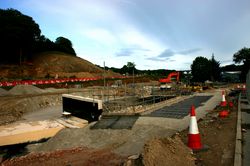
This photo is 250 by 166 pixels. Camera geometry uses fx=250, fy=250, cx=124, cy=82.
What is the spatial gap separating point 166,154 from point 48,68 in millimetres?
77777

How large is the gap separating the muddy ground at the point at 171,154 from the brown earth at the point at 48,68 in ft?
195

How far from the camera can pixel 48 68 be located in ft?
258

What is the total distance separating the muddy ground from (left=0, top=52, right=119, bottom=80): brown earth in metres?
59.4

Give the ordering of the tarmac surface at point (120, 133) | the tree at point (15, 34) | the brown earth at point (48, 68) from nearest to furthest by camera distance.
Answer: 1. the tarmac surface at point (120, 133)
2. the tree at point (15, 34)
3. the brown earth at point (48, 68)

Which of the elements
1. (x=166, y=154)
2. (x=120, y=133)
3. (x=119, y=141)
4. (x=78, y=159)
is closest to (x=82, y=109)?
(x=120, y=133)

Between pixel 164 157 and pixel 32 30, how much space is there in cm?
7485

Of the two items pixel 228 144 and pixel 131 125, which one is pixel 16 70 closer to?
pixel 131 125

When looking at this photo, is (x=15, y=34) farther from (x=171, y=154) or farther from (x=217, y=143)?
(x=171, y=154)

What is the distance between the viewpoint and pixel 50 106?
32656 mm

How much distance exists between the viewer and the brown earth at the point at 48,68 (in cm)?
6694

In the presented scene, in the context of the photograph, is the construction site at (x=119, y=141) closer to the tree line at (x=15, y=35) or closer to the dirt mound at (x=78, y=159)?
the dirt mound at (x=78, y=159)

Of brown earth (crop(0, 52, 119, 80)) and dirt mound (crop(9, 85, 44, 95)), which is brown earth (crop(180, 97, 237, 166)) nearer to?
dirt mound (crop(9, 85, 44, 95))

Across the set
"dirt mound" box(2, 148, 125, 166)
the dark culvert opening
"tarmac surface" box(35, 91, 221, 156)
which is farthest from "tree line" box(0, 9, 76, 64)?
"dirt mound" box(2, 148, 125, 166)

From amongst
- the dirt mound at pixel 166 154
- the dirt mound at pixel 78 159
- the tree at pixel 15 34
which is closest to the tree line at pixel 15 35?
the tree at pixel 15 34
